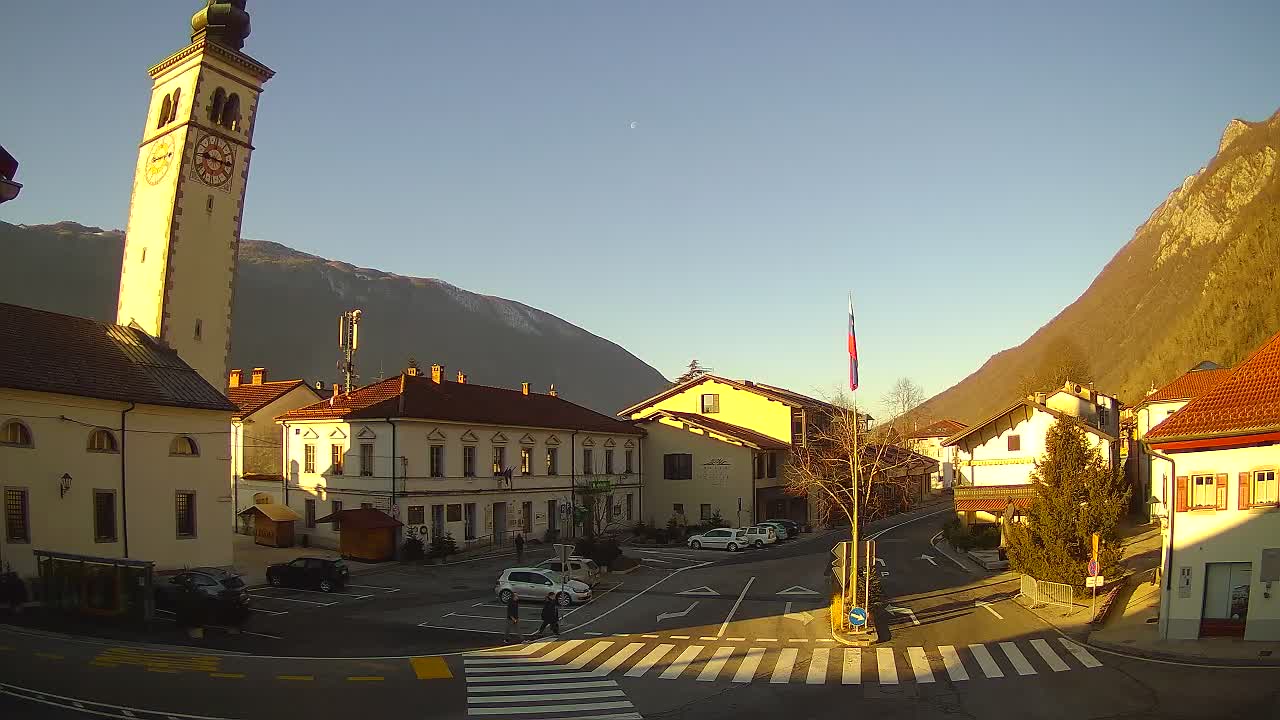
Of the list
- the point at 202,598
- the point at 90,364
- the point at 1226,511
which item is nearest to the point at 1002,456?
the point at 1226,511

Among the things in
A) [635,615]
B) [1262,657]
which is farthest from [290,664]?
[1262,657]

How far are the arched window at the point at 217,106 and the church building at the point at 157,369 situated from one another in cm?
8

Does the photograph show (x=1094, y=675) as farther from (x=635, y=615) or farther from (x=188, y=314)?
(x=188, y=314)

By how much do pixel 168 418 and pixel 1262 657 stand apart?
123 feet

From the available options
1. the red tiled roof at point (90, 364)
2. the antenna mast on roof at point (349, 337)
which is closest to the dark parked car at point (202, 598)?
the red tiled roof at point (90, 364)

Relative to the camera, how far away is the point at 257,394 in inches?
2361

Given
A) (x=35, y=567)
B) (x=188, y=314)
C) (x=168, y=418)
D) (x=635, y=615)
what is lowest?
(x=635, y=615)

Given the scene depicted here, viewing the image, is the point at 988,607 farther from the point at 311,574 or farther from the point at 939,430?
the point at 939,430

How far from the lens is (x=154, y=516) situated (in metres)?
34.4

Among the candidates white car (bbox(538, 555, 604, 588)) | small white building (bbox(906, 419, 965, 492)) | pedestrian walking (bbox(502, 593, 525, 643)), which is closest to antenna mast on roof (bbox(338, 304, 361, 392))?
white car (bbox(538, 555, 604, 588))

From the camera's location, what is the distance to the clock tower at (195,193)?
4354 cm

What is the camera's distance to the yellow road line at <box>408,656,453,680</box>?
21875 mm

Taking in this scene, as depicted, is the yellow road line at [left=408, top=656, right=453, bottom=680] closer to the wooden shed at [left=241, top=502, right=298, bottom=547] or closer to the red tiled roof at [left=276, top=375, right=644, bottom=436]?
the red tiled roof at [left=276, top=375, right=644, bottom=436]

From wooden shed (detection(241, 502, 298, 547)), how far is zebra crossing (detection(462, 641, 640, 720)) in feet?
92.1
